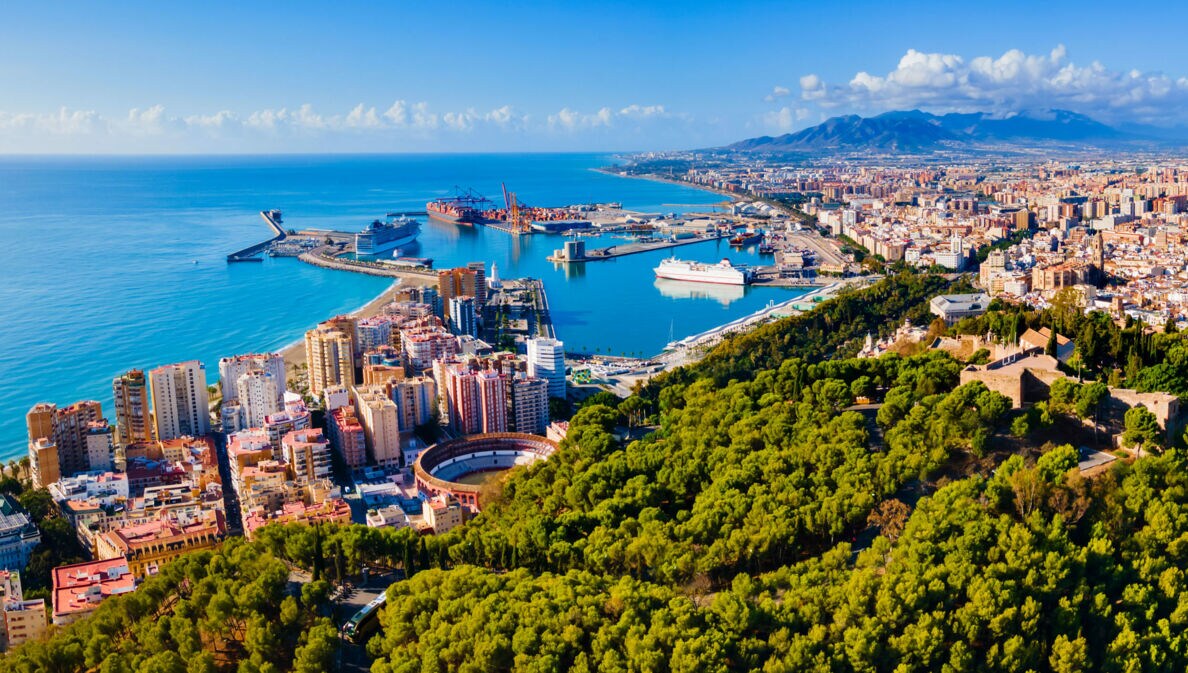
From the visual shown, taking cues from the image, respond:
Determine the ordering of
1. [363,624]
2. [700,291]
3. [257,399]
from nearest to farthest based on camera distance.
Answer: [363,624] → [257,399] → [700,291]

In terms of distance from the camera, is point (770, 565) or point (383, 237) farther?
point (383, 237)

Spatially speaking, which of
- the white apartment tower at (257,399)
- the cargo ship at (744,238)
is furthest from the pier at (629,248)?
the white apartment tower at (257,399)

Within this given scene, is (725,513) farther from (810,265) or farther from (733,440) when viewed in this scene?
(810,265)

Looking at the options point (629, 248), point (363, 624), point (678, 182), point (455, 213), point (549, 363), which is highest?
point (678, 182)

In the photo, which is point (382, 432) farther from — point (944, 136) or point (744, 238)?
point (944, 136)

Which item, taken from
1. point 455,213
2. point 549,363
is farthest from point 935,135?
point 549,363

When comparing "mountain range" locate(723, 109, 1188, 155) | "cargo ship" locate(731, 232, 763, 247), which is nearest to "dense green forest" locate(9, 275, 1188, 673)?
"cargo ship" locate(731, 232, 763, 247)

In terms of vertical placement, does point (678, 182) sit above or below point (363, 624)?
above
